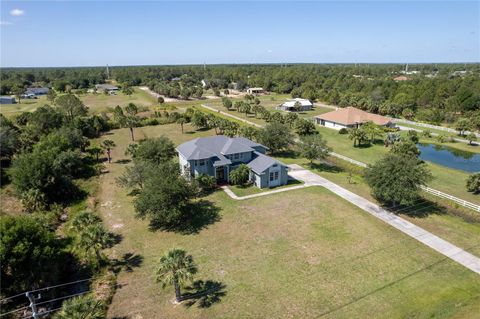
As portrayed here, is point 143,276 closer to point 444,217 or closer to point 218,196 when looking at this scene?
point 218,196

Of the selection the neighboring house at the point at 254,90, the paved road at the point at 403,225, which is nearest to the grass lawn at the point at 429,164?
the paved road at the point at 403,225

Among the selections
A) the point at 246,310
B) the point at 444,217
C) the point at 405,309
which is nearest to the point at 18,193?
the point at 246,310

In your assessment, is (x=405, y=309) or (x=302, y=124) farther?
(x=302, y=124)

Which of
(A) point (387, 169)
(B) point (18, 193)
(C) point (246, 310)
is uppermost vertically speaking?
(A) point (387, 169)

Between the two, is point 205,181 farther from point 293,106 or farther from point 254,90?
point 254,90

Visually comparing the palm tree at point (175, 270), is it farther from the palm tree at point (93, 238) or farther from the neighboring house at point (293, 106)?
the neighboring house at point (293, 106)
